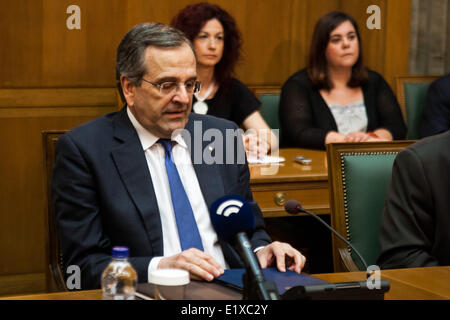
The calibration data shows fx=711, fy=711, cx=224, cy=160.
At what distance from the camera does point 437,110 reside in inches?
181

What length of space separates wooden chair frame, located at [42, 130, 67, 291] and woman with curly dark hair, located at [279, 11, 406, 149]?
2139mm

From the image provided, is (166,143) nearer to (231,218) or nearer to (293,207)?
(293,207)

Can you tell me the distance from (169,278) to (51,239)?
3.45 feet

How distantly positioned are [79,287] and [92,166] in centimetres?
37

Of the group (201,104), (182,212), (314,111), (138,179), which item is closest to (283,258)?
(182,212)

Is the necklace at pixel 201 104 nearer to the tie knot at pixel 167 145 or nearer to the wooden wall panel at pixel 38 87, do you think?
the wooden wall panel at pixel 38 87

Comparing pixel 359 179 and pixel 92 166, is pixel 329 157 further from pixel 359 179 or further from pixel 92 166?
pixel 92 166

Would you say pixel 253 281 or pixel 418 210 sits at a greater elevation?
pixel 253 281

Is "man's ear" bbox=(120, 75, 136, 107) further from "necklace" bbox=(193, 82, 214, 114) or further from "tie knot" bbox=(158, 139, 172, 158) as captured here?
"necklace" bbox=(193, 82, 214, 114)

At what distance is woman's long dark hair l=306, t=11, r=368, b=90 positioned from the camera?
457cm

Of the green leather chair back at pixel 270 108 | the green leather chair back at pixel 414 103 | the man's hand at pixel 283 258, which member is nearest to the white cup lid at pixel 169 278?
the man's hand at pixel 283 258

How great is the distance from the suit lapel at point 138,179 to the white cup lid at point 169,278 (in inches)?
23.9
